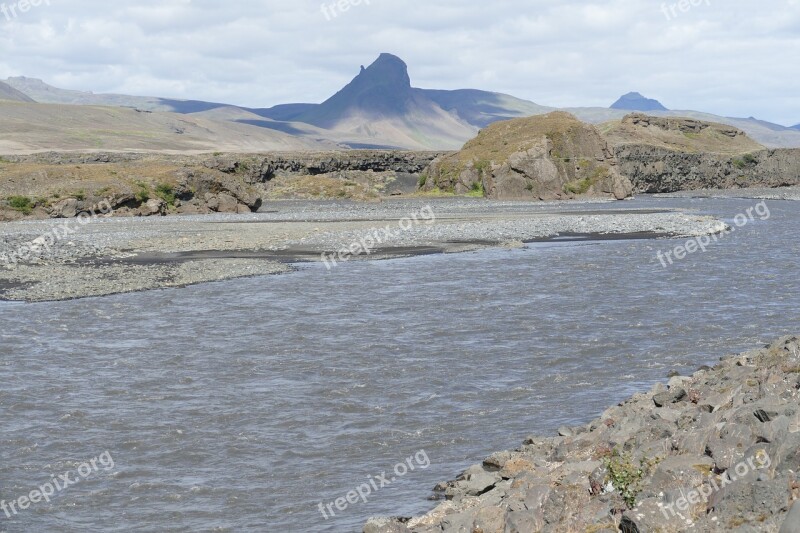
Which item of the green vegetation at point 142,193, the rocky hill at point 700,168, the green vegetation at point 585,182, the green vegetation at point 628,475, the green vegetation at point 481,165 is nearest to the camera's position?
the green vegetation at point 628,475

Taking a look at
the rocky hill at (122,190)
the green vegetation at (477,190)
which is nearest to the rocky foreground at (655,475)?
the rocky hill at (122,190)

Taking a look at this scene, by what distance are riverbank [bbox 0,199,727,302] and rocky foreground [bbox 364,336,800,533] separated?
2649cm

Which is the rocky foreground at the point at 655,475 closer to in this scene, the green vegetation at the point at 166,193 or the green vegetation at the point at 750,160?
the green vegetation at the point at 166,193

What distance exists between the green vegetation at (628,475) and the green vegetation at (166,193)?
87360mm

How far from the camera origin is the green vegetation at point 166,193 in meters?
95.6

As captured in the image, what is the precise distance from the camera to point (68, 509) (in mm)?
15109

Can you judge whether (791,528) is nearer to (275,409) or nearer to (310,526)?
(310,526)

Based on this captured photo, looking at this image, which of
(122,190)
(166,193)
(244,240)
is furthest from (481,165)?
(244,240)

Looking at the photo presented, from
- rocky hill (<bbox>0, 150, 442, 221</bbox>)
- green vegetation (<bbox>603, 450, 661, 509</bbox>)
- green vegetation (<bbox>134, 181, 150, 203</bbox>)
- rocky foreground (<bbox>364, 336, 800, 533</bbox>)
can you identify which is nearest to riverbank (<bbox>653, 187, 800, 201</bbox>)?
rocky hill (<bbox>0, 150, 442, 221</bbox>)

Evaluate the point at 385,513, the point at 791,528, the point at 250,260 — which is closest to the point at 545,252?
the point at 250,260

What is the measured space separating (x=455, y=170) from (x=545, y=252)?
85.1 m

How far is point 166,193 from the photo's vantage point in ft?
316

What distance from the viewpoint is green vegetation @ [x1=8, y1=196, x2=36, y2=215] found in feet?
285

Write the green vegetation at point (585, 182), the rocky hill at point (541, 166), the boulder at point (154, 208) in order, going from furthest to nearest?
1. the green vegetation at point (585, 182)
2. the rocky hill at point (541, 166)
3. the boulder at point (154, 208)
